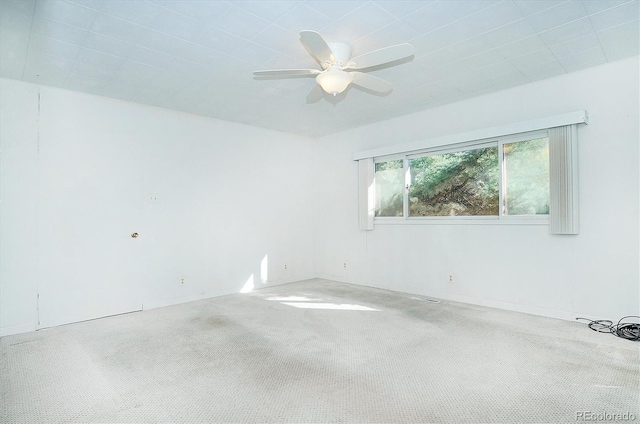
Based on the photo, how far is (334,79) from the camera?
102 inches

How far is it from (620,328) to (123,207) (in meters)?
5.26

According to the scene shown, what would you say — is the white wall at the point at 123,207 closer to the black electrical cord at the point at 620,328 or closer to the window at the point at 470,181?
the window at the point at 470,181

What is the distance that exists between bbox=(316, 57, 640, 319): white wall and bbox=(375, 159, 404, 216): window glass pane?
0.28 metres

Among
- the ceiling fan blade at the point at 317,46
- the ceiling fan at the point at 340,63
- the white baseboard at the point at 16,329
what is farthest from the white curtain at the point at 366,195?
the white baseboard at the point at 16,329

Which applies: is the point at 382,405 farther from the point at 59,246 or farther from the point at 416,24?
the point at 59,246

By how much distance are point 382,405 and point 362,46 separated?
2.62 metres

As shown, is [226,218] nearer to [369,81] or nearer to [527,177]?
[369,81]

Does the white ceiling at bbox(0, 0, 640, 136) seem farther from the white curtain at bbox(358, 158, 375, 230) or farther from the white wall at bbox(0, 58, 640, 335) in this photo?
the white curtain at bbox(358, 158, 375, 230)

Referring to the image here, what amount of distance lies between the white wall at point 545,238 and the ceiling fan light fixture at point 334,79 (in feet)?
7.63

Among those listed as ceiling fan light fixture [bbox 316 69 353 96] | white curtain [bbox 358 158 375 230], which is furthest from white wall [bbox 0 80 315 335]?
ceiling fan light fixture [bbox 316 69 353 96]

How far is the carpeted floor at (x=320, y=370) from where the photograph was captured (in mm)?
1884

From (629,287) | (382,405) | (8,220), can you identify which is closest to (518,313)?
(629,287)

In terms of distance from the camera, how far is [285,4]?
7.27 feet

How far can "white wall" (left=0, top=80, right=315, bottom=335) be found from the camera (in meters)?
3.35
